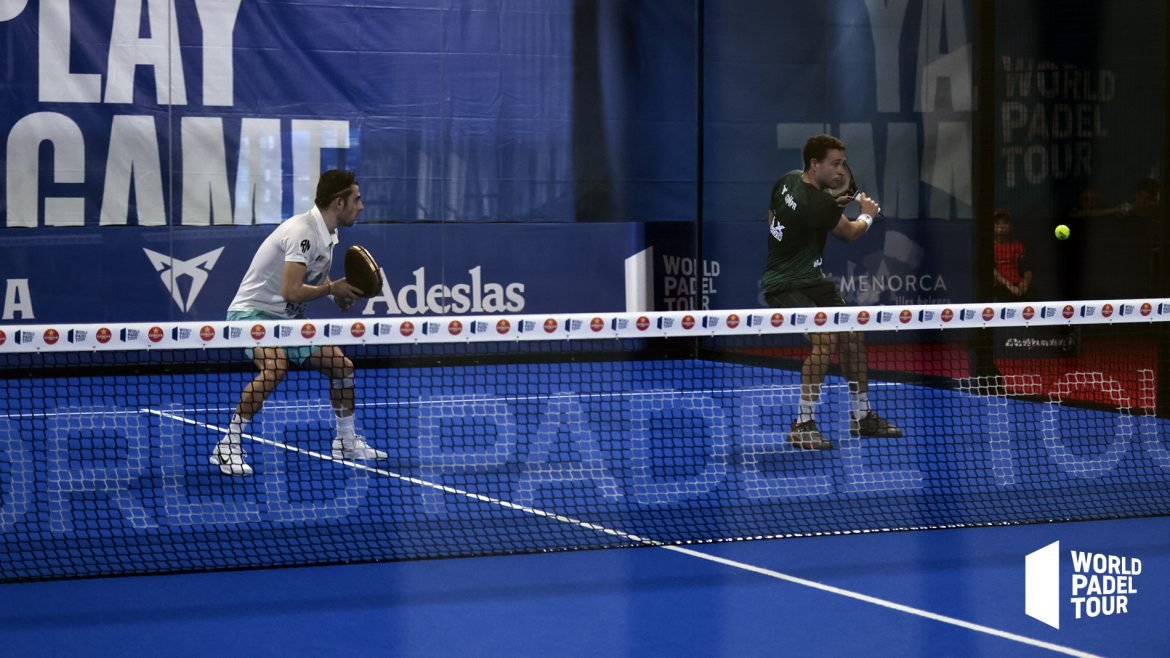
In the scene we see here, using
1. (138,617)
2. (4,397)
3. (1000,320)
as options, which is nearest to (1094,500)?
(1000,320)

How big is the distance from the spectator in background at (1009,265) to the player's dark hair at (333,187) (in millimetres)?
5539

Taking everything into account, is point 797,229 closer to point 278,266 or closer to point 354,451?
point 354,451

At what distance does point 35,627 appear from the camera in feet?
15.7

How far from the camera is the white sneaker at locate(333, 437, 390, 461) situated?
7699mm

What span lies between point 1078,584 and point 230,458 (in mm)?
4332

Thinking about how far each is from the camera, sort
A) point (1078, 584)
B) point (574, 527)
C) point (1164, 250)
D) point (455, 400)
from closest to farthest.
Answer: point (1078, 584)
point (574, 527)
point (1164, 250)
point (455, 400)

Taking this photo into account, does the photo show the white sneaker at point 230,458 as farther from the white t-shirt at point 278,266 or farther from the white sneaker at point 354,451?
the white t-shirt at point 278,266

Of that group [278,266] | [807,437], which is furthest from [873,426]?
[278,266]

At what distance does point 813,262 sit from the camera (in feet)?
27.6

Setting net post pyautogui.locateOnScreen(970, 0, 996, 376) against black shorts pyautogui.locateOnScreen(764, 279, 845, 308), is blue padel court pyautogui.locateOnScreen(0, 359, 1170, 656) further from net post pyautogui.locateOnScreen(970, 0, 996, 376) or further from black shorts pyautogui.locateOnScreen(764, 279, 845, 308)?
net post pyautogui.locateOnScreen(970, 0, 996, 376)

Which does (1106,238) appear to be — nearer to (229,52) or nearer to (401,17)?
(401,17)

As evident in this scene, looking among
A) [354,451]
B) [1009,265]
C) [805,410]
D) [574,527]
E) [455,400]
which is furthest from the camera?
[1009,265]

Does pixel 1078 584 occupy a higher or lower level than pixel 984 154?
lower

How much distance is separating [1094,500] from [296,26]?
8.25 m
